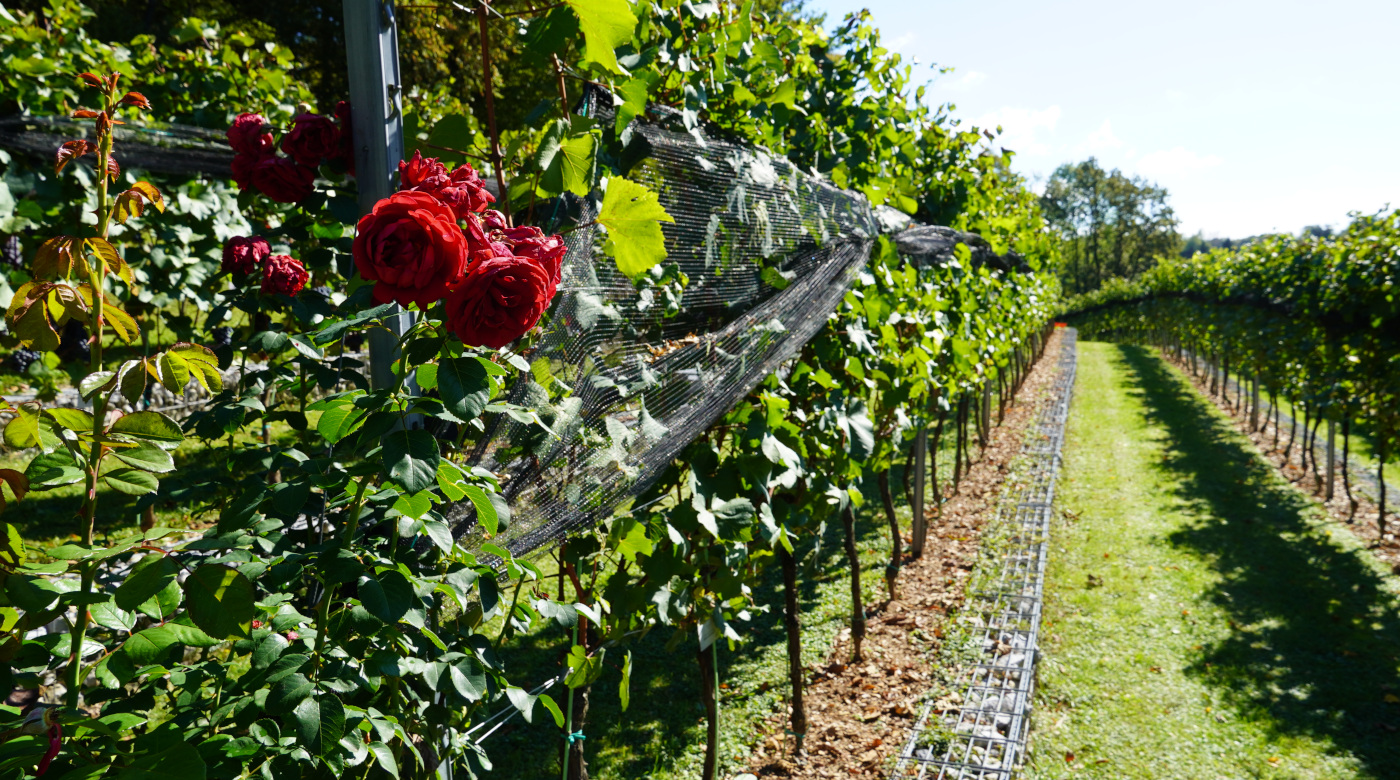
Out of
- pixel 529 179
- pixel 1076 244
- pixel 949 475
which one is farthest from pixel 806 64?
pixel 1076 244

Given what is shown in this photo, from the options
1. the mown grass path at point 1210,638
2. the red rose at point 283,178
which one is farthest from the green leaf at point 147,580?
the mown grass path at point 1210,638

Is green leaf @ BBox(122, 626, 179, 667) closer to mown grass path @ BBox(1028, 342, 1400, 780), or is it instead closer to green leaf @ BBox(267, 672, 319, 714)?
green leaf @ BBox(267, 672, 319, 714)

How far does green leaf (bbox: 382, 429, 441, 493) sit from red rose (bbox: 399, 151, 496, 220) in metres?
0.31

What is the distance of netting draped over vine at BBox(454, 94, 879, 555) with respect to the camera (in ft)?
5.50

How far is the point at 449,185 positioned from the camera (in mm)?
1049

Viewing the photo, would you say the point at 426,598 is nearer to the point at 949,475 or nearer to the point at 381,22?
the point at 381,22

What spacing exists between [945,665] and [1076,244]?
67.9 m

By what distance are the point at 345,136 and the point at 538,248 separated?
1.81ft

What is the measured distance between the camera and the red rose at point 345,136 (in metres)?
1.36

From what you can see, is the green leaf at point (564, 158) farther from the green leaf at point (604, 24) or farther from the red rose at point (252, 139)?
the red rose at point (252, 139)

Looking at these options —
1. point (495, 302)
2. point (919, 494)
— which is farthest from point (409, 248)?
point (919, 494)

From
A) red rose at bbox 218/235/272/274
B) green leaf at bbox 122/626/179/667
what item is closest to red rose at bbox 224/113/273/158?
red rose at bbox 218/235/272/274

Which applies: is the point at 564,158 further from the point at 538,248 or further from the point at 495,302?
the point at 495,302

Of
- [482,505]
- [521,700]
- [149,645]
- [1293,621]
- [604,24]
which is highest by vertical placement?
[604,24]
